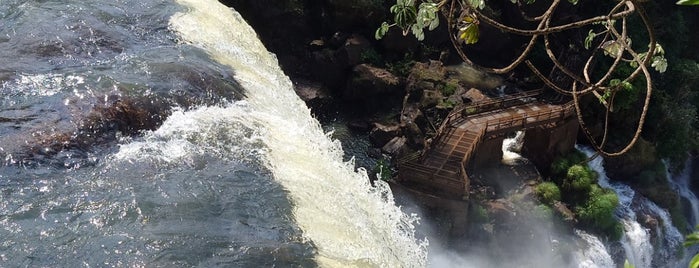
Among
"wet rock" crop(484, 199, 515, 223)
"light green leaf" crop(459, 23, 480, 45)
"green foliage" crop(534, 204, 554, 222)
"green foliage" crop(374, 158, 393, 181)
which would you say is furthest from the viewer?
"green foliage" crop(374, 158, 393, 181)

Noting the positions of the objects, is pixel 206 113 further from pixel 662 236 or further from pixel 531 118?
pixel 662 236

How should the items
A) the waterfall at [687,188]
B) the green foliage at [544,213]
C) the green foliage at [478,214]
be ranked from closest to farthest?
the green foliage at [478,214] → the green foliage at [544,213] → the waterfall at [687,188]

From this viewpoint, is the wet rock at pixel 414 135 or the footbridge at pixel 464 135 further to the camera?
the wet rock at pixel 414 135

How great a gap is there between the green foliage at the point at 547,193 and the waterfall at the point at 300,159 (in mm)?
6395

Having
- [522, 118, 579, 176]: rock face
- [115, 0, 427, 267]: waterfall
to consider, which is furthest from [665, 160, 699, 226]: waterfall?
[115, 0, 427, 267]: waterfall

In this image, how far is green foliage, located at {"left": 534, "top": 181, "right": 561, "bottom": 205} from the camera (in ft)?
50.8

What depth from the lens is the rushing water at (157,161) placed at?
20.6 ft

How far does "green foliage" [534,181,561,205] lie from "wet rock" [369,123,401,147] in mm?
3849

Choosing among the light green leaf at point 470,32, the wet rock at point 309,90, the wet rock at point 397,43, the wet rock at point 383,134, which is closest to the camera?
the light green leaf at point 470,32

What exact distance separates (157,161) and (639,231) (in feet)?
42.7

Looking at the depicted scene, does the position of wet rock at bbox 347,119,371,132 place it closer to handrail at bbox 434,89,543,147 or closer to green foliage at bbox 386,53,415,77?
green foliage at bbox 386,53,415,77

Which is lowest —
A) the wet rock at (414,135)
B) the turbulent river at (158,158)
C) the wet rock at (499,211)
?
the wet rock at (499,211)

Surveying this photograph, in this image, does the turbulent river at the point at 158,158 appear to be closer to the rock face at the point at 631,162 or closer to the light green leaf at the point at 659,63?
the light green leaf at the point at 659,63

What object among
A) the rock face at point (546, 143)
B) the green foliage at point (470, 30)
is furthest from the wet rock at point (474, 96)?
the green foliage at point (470, 30)
